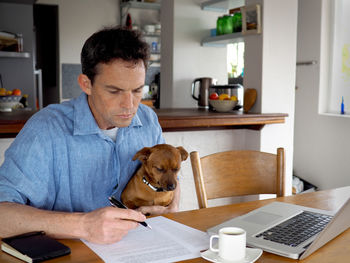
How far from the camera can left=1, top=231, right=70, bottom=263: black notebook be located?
34.0 inches

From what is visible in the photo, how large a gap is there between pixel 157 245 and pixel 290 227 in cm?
37

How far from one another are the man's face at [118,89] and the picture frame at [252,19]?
1648mm

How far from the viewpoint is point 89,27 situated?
5.93m

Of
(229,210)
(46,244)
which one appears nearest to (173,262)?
(46,244)

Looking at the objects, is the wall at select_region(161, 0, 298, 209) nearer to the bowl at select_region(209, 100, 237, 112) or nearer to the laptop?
the bowl at select_region(209, 100, 237, 112)

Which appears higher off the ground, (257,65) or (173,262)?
(257,65)

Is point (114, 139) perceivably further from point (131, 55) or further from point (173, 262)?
point (173, 262)

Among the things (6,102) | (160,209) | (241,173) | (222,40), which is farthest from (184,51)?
(160,209)

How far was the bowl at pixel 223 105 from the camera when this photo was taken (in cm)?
277

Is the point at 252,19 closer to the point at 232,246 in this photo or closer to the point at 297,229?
the point at 297,229

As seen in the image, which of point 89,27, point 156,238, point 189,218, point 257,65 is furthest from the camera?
point 89,27

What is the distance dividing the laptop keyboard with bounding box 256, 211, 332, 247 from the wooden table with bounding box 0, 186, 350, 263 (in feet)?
0.17

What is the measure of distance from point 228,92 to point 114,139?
5.31 feet

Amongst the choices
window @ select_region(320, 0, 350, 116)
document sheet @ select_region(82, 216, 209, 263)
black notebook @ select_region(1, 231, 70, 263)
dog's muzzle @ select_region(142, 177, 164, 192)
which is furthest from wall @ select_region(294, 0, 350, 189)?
black notebook @ select_region(1, 231, 70, 263)
